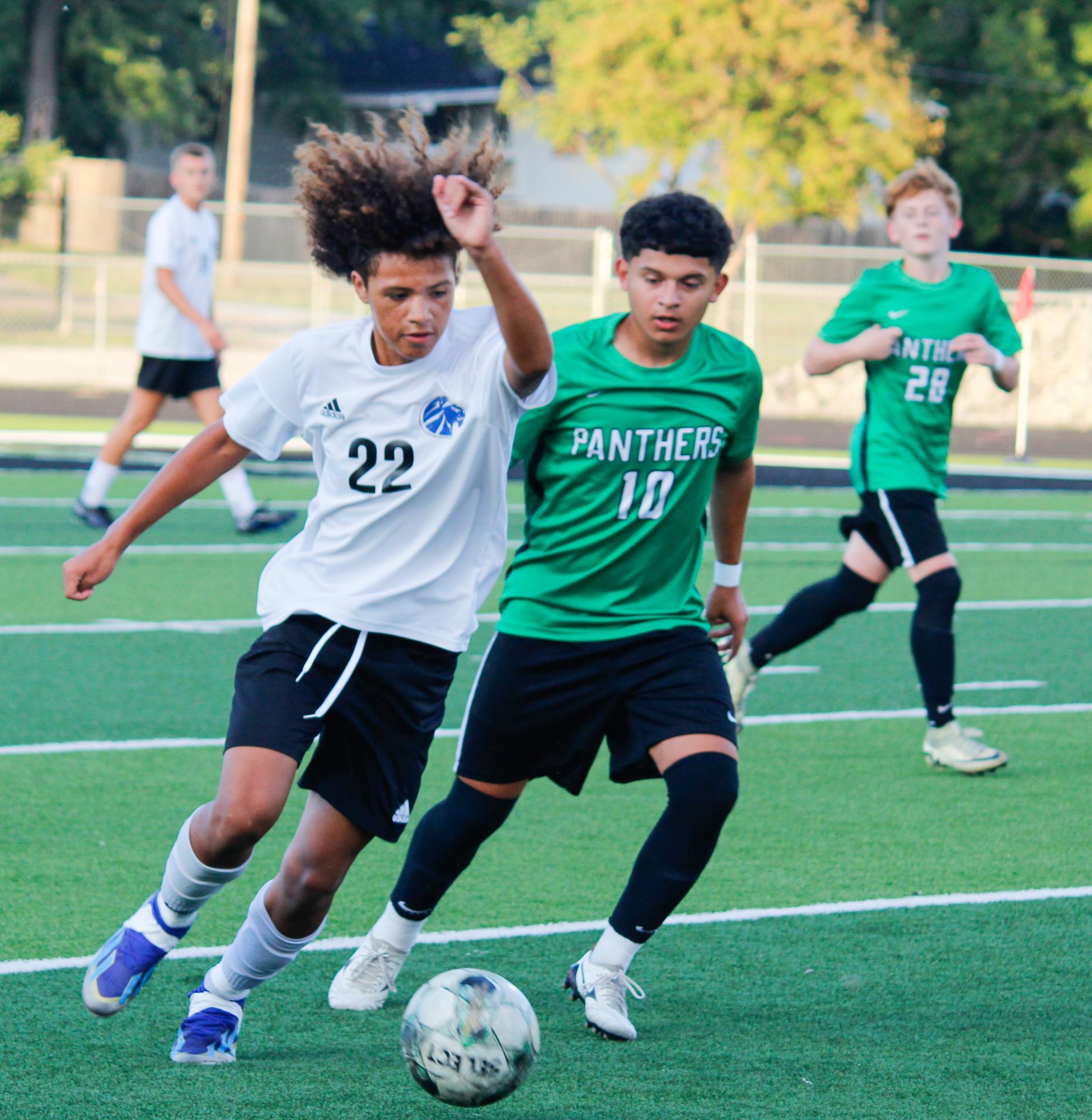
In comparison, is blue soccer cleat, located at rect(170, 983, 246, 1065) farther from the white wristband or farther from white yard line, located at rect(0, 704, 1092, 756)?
white yard line, located at rect(0, 704, 1092, 756)

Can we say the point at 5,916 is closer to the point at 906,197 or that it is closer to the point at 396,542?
the point at 396,542

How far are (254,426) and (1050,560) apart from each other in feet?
32.3

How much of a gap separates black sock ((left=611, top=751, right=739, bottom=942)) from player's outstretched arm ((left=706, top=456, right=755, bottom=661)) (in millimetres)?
562

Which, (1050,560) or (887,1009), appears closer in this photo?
(887,1009)

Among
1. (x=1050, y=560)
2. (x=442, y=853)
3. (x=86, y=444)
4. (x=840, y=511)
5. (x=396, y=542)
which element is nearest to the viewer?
(x=396, y=542)

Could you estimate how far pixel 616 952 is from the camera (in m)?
4.12

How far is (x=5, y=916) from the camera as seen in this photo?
4.76 metres

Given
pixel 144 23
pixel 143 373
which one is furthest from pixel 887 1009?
pixel 144 23

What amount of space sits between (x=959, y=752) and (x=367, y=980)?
3210mm

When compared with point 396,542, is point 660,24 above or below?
above

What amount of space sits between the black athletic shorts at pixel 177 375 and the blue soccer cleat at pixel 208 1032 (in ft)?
26.2

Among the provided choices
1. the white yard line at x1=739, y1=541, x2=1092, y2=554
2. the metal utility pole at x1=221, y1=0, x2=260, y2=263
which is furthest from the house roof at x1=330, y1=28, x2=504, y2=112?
the white yard line at x1=739, y1=541, x2=1092, y2=554

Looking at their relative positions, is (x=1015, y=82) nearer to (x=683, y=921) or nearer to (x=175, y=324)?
(x=175, y=324)

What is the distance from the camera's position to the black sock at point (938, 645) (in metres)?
6.73
